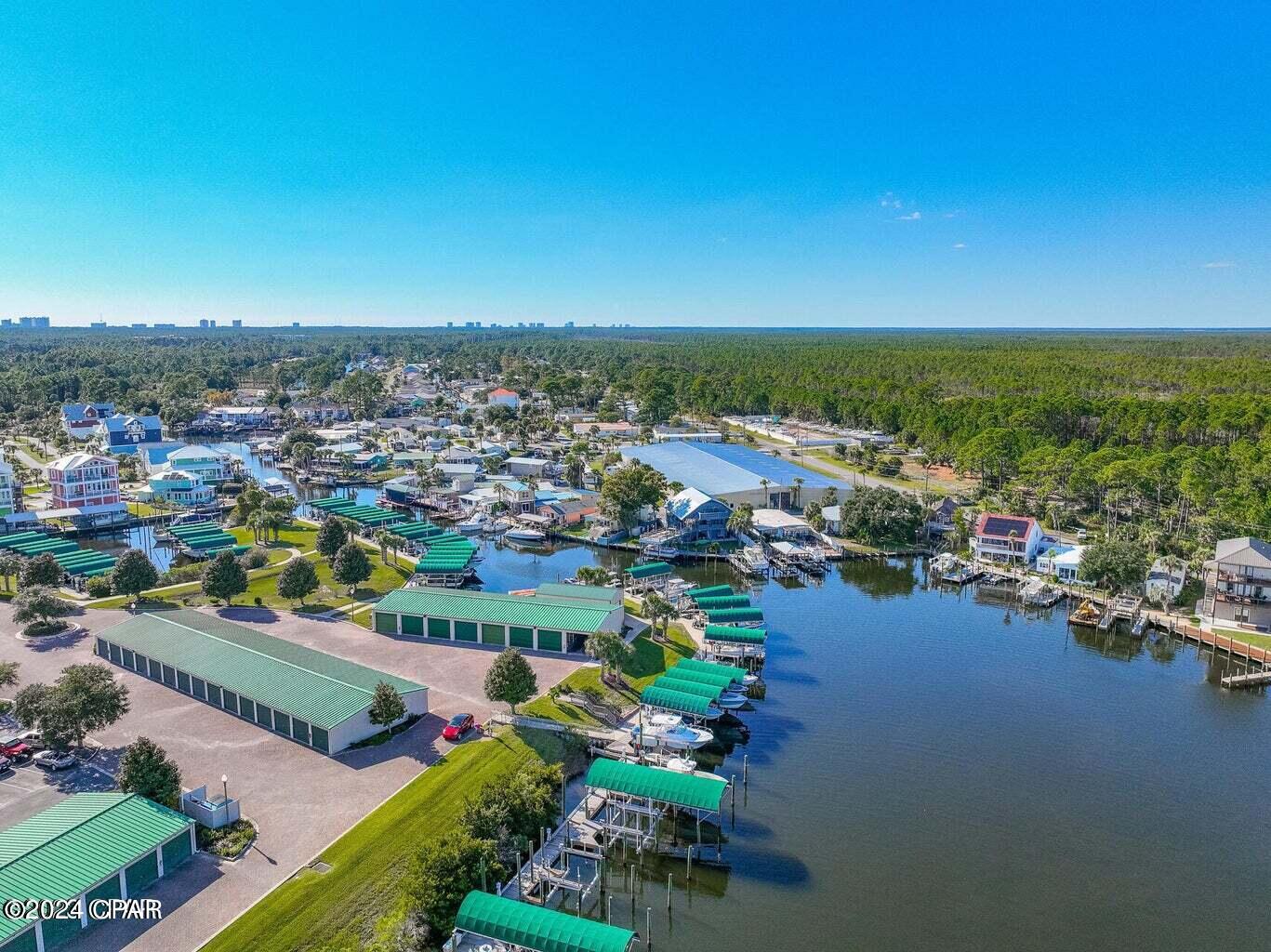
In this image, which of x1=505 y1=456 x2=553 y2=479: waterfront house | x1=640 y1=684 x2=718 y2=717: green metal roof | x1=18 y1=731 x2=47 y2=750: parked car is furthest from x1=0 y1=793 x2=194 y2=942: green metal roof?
x1=505 y1=456 x2=553 y2=479: waterfront house

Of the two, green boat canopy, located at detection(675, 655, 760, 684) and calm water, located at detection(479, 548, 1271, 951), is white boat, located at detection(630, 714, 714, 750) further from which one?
green boat canopy, located at detection(675, 655, 760, 684)

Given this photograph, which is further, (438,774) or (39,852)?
(438,774)

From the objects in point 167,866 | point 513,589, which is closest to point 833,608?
point 513,589

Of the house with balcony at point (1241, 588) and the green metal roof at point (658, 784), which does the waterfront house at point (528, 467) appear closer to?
the house with balcony at point (1241, 588)

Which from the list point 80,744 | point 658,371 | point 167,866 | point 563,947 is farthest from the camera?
point 658,371

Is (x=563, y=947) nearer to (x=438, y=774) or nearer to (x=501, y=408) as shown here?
(x=438, y=774)

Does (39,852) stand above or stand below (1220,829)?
above
